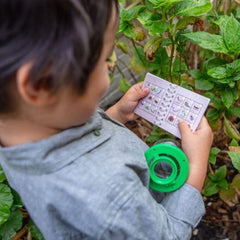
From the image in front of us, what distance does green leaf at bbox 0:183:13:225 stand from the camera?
89 centimetres

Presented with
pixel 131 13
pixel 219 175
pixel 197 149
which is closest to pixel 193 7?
pixel 131 13

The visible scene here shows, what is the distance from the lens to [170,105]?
809 millimetres

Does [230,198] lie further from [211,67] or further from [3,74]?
[3,74]

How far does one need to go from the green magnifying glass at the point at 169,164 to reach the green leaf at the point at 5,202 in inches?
17.5

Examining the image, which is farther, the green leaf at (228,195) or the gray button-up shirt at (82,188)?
the green leaf at (228,195)

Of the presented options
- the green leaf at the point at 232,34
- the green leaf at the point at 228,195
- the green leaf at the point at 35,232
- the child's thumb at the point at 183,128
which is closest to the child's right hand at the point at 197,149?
the child's thumb at the point at 183,128

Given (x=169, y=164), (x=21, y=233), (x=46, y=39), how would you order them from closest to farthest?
(x=46, y=39)
(x=169, y=164)
(x=21, y=233)

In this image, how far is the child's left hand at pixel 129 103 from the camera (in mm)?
846

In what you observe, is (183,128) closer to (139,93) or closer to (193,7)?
(139,93)

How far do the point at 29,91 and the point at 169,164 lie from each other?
1.35 feet

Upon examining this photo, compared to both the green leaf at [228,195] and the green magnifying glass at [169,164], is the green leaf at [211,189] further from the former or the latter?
the green magnifying glass at [169,164]

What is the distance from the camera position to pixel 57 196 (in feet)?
1.75

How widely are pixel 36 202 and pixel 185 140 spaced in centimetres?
38

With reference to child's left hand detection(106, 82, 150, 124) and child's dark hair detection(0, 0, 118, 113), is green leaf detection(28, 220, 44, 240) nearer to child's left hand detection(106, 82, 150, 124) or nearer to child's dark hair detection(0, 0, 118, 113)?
child's left hand detection(106, 82, 150, 124)
